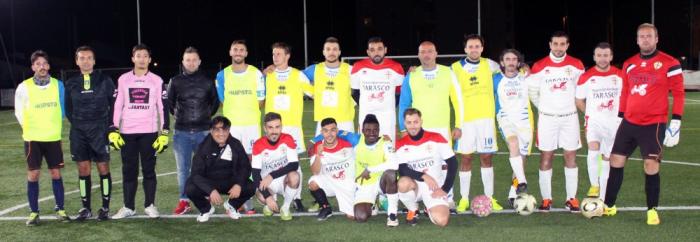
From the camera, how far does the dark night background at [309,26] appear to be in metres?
33.7

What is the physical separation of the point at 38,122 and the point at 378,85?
3467mm

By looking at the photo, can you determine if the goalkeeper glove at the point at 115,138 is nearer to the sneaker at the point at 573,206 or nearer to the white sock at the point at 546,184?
the white sock at the point at 546,184

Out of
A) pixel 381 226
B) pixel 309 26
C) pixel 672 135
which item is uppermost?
pixel 309 26

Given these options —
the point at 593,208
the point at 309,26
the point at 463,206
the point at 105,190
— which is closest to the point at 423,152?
the point at 463,206

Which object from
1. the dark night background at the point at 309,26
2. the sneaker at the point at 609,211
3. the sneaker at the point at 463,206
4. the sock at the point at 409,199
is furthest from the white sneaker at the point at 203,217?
the dark night background at the point at 309,26

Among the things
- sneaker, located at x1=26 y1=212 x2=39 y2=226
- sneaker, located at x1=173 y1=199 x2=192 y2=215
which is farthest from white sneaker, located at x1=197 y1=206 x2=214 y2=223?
sneaker, located at x1=26 y1=212 x2=39 y2=226

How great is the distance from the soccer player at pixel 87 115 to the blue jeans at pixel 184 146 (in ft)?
Result: 2.42

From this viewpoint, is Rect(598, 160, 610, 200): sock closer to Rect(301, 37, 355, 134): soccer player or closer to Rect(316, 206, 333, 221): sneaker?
Rect(301, 37, 355, 134): soccer player

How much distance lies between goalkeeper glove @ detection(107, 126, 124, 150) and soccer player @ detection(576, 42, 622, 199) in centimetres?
460

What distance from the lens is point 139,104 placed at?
7.09m

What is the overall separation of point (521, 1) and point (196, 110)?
4105 centimetres

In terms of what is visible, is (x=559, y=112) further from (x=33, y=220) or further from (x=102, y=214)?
(x=33, y=220)

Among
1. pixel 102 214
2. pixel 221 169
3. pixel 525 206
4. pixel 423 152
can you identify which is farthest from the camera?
pixel 221 169

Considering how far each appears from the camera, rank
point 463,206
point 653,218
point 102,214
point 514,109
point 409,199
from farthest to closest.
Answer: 1. point 514,109
2. point 463,206
3. point 102,214
4. point 409,199
5. point 653,218
